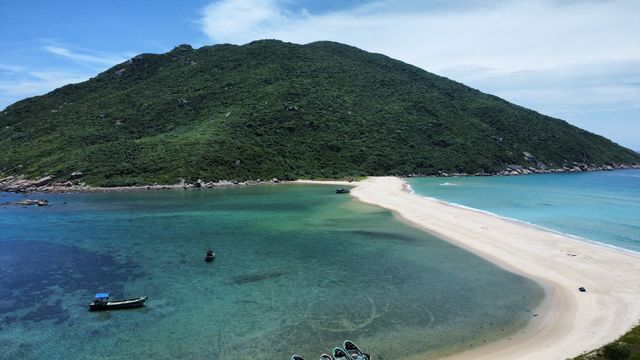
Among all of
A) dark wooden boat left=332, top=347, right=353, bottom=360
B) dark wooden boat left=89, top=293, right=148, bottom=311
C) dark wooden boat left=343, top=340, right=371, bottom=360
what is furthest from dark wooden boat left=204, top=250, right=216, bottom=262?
dark wooden boat left=332, top=347, right=353, bottom=360

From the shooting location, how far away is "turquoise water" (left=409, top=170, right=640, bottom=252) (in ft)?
191

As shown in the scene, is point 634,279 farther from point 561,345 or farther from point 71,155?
point 71,155

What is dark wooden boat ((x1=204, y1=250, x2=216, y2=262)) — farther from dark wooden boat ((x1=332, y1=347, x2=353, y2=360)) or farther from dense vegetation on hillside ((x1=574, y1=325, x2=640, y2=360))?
dense vegetation on hillside ((x1=574, y1=325, x2=640, y2=360))

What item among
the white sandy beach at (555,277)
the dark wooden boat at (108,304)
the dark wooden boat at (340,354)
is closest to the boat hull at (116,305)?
the dark wooden boat at (108,304)

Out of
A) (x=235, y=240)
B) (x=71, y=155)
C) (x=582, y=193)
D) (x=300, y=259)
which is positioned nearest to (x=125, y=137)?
(x=71, y=155)

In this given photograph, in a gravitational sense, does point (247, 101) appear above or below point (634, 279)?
above

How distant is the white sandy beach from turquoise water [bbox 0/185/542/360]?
1709mm

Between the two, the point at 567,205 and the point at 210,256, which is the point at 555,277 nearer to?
the point at 210,256

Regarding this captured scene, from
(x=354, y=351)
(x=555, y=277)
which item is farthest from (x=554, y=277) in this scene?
(x=354, y=351)

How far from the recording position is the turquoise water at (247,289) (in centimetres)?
2730

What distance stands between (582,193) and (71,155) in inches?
5748

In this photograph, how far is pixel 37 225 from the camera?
66250 millimetres

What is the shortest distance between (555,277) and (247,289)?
1117 inches

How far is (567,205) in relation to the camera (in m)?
84.1
